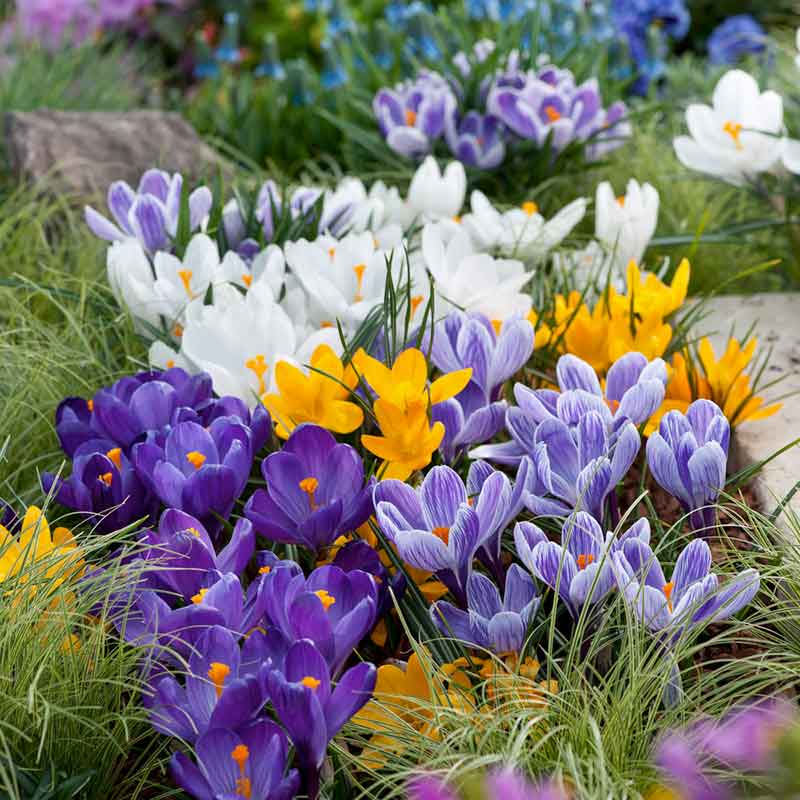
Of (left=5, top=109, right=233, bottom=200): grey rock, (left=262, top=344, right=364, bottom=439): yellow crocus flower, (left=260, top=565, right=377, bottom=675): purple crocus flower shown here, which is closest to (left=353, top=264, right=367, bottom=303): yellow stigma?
(left=262, top=344, right=364, bottom=439): yellow crocus flower

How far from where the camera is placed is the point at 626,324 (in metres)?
1.36

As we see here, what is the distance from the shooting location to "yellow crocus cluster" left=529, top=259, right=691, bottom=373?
4.43 feet

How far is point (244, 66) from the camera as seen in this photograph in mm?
4633

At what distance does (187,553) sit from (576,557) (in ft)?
1.10

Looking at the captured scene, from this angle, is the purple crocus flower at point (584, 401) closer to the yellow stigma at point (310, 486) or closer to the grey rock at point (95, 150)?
the yellow stigma at point (310, 486)

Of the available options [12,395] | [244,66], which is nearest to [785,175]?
[12,395]

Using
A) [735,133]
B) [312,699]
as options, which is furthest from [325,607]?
[735,133]

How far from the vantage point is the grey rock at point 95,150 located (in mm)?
2309

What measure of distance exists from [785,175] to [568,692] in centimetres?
117

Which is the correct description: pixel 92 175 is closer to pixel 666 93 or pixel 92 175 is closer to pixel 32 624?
pixel 32 624

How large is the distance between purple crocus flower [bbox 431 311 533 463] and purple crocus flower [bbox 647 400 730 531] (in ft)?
0.62

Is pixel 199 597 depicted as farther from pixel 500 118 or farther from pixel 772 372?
pixel 500 118

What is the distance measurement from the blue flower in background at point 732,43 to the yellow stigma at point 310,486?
367cm

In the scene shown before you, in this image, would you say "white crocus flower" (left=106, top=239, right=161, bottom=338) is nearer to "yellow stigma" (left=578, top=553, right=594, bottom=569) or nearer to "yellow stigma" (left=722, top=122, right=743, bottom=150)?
"yellow stigma" (left=578, top=553, right=594, bottom=569)
